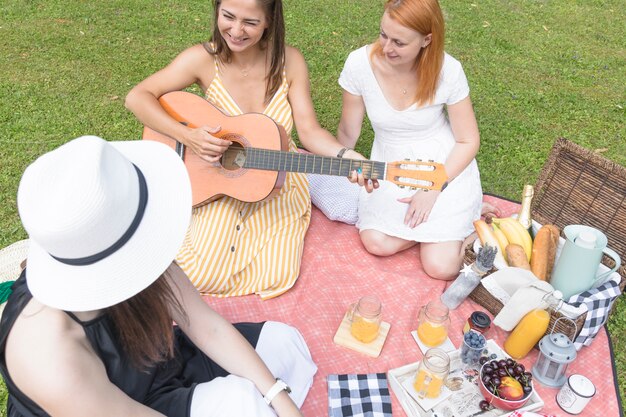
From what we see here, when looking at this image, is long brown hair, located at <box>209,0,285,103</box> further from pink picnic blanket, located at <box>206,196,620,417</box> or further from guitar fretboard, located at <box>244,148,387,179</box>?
pink picnic blanket, located at <box>206,196,620,417</box>

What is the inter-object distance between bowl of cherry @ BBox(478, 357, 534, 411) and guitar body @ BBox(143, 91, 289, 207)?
1.40 m

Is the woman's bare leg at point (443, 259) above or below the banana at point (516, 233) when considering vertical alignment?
below

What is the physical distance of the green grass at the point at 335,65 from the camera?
181 inches

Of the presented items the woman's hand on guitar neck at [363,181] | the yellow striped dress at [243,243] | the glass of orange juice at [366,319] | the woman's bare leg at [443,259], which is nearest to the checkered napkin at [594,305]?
the woman's bare leg at [443,259]

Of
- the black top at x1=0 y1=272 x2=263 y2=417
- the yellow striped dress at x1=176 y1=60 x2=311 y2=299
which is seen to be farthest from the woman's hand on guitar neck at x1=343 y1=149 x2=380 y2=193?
the black top at x1=0 y1=272 x2=263 y2=417

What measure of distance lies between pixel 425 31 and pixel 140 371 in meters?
2.14

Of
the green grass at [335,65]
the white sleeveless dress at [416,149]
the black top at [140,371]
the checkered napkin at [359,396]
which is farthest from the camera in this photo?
the green grass at [335,65]

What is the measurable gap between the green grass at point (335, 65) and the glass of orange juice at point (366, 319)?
6.16 ft

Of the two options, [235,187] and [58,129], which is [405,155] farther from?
[58,129]

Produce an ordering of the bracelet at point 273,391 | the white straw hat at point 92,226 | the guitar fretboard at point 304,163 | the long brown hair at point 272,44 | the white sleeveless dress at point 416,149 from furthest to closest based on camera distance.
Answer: the white sleeveless dress at point 416,149
the long brown hair at point 272,44
the guitar fretboard at point 304,163
the bracelet at point 273,391
the white straw hat at point 92,226

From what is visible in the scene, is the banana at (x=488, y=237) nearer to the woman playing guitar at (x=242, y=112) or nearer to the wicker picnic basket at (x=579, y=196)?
the wicker picnic basket at (x=579, y=196)

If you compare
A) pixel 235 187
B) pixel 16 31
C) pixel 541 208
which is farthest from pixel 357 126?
pixel 16 31

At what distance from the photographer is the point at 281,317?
303 cm

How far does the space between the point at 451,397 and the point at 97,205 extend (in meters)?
1.74
